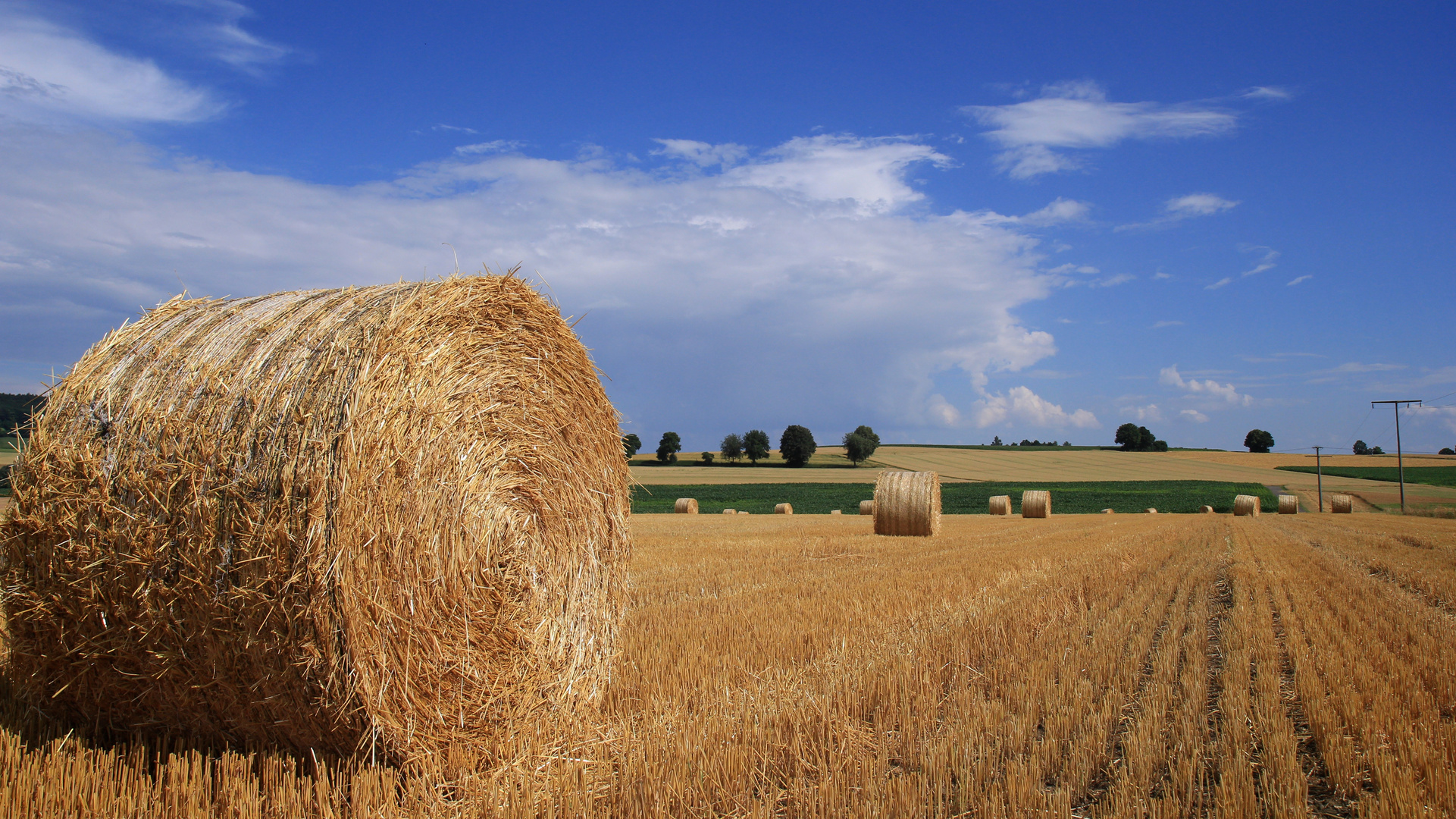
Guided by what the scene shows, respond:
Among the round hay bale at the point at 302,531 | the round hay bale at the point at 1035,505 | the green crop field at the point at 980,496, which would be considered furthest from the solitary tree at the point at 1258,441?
the round hay bale at the point at 302,531

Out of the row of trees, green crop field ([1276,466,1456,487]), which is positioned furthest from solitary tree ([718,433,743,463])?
green crop field ([1276,466,1456,487])

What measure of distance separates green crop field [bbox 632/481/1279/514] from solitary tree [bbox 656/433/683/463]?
1878 centimetres

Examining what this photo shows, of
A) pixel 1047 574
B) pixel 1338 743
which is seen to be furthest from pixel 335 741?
pixel 1047 574

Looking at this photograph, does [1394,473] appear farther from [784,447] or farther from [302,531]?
[302,531]

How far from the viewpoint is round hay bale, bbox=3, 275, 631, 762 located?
10.2ft

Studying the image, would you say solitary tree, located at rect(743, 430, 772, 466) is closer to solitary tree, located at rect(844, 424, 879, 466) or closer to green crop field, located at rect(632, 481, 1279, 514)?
solitary tree, located at rect(844, 424, 879, 466)

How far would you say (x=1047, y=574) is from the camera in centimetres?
915

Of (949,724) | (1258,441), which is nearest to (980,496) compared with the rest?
(949,724)

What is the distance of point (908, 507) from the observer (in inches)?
638

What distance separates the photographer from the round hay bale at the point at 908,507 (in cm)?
1611

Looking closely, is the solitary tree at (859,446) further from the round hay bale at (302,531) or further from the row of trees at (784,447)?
the round hay bale at (302,531)

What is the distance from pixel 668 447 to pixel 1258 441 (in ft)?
220

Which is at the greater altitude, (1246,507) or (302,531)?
(302,531)

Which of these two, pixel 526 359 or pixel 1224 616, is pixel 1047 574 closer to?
pixel 1224 616
